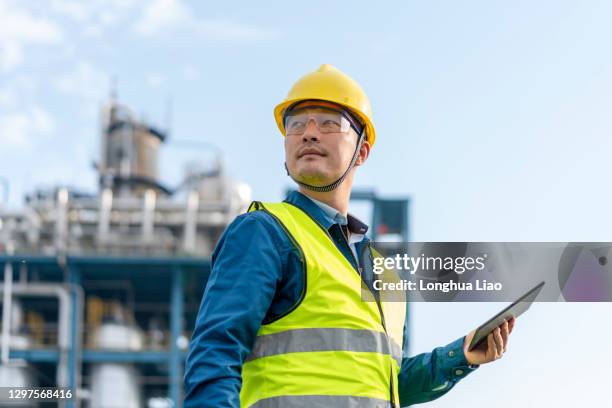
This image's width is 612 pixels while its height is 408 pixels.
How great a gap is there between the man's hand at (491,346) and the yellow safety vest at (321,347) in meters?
0.32

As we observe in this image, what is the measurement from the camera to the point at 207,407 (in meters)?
2.54

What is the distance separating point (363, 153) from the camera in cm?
336

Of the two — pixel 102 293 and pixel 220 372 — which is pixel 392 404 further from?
pixel 102 293

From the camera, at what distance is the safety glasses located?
3.16m

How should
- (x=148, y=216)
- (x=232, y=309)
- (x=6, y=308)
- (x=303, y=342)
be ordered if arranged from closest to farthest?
(x=232, y=309)
(x=303, y=342)
(x=6, y=308)
(x=148, y=216)

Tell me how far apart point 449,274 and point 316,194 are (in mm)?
478

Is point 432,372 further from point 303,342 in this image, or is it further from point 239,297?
point 239,297

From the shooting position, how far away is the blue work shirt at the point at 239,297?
2613 millimetres

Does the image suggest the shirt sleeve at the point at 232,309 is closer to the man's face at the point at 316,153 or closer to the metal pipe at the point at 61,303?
the man's face at the point at 316,153

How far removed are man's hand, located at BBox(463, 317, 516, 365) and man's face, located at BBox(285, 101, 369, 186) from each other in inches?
26.2

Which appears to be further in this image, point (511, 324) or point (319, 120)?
point (319, 120)

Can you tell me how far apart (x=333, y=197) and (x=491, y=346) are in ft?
2.18

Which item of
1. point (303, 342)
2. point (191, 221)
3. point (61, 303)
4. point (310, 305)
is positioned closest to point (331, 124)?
point (310, 305)

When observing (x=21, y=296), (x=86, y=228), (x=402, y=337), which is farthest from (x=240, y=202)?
(x=402, y=337)
